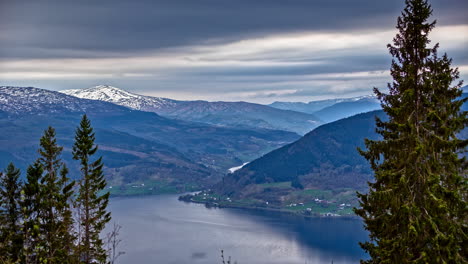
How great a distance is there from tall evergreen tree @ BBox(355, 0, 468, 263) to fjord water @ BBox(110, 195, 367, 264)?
110220 millimetres

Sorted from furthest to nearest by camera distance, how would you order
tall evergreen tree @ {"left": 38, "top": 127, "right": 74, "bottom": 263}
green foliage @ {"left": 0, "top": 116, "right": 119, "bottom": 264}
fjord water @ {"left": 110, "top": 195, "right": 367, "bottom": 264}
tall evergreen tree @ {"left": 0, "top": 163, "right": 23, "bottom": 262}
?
fjord water @ {"left": 110, "top": 195, "right": 367, "bottom": 264} → tall evergreen tree @ {"left": 38, "top": 127, "right": 74, "bottom": 263} → tall evergreen tree @ {"left": 0, "top": 163, "right": 23, "bottom": 262} → green foliage @ {"left": 0, "top": 116, "right": 119, "bottom": 264}

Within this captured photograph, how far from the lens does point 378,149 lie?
21.4 metres

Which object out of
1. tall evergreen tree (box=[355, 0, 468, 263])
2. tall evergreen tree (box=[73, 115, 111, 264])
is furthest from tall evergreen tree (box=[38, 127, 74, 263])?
tall evergreen tree (box=[355, 0, 468, 263])

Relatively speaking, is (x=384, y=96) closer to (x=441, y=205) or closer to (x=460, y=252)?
(x=441, y=205)

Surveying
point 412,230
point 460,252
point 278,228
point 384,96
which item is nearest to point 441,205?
point 412,230

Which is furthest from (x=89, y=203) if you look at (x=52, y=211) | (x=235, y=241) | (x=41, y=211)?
(x=235, y=241)

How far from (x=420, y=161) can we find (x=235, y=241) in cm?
14036

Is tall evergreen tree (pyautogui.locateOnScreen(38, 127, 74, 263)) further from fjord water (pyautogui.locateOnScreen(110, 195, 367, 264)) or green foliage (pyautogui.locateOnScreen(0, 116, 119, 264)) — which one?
fjord water (pyautogui.locateOnScreen(110, 195, 367, 264))

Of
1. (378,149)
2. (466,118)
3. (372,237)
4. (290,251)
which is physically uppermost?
(466,118)

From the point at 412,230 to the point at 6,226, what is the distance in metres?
23.8

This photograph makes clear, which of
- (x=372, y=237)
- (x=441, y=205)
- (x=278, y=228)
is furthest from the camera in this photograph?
(x=278, y=228)

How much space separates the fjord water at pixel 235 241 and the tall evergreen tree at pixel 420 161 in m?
110

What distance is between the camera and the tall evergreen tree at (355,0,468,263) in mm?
19844

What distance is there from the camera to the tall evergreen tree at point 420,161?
1984 cm
